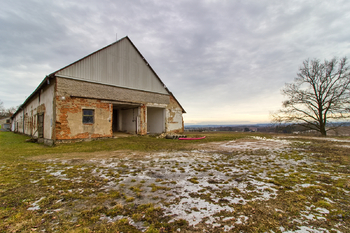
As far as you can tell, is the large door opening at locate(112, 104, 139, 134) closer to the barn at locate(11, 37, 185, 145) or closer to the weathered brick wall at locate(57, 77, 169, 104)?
the barn at locate(11, 37, 185, 145)

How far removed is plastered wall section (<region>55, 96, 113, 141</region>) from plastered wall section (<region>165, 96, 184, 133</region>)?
7236 mm

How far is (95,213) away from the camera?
90.4 inches

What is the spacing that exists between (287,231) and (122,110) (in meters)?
18.7

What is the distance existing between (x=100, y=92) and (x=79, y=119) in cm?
268

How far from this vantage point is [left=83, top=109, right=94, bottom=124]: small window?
39.3 feet

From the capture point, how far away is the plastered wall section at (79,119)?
10.8 meters

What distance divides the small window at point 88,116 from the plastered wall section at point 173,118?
8.35 m

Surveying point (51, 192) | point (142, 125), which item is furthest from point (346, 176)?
point (142, 125)

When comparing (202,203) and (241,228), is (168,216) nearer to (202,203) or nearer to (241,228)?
(202,203)

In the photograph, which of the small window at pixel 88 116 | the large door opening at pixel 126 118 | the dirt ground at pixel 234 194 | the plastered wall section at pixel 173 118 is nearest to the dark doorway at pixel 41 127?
the small window at pixel 88 116

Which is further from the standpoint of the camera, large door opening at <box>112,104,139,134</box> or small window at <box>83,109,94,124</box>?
large door opening at <box>112,104,139,134</box>

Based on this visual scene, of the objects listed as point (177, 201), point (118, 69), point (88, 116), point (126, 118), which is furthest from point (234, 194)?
point (126, 118)

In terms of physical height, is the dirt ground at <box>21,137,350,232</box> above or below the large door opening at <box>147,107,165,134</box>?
below

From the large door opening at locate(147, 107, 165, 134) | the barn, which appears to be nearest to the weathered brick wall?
the barn
